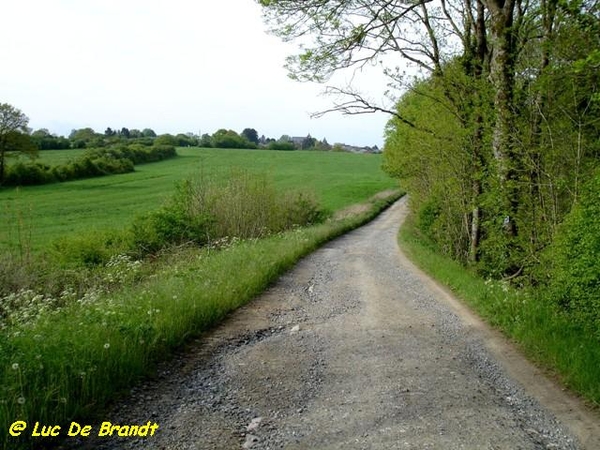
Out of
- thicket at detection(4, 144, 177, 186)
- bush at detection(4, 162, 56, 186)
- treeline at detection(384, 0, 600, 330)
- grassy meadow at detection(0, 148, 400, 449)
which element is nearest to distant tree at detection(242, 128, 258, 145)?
thicket at detection(4, 144, 177, 186)

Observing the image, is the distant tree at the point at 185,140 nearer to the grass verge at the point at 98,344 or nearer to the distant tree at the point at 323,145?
the distant tree at the point at 323,145

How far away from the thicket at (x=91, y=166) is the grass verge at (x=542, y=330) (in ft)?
178

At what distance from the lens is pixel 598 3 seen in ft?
26.7

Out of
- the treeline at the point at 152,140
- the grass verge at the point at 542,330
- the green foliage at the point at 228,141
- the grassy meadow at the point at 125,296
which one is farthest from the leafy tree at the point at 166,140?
the grass verge at the point at 542,330

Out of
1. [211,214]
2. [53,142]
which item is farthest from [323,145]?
[211,214]

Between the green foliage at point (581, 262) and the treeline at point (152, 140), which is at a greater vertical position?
the treeline at point (152, 140)

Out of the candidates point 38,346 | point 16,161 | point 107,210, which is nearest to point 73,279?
point 38,346

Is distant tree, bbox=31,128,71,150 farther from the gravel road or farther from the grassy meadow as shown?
the gravel road

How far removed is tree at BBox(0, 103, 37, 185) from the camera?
5109cm

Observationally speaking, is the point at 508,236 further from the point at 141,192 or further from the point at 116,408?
the point at 141,192

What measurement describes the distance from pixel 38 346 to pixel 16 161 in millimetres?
56245

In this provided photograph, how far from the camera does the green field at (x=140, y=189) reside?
1192 inches

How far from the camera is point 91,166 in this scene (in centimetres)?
6369

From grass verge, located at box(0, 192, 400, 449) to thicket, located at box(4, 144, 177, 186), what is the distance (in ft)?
170
